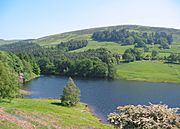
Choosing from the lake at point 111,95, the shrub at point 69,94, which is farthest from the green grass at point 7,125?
the lake at point 111,95

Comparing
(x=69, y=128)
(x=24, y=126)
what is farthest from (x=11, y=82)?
(x=24, y=126)

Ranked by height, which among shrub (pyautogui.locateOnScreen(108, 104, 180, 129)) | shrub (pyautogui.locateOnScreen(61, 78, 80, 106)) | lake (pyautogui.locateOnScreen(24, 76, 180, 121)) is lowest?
lake (pyautogui.locateOnScreen(24, 76, 180, 121))

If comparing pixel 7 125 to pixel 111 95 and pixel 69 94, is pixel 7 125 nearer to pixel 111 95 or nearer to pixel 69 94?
pixel 69 94

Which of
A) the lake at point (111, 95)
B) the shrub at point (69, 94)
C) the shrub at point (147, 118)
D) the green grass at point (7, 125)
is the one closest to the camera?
the shrub at point (147, 118)

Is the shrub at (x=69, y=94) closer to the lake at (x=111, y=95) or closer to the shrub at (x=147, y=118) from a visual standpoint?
the lake at (x=111, y=95)

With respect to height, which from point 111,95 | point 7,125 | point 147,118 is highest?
point 147,118

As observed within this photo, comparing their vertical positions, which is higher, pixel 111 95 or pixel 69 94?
pixel 69 94

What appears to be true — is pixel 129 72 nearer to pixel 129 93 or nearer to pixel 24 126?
pixel 129 93

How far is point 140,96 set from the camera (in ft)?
404

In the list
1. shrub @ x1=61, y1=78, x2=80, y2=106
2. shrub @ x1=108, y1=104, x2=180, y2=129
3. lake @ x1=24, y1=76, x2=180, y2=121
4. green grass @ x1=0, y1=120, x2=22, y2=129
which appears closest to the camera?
shrub @ x1=108, y1=104, x2=180, y2=129

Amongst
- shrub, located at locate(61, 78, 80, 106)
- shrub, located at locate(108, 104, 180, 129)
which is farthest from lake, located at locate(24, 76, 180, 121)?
shrub, located at locate(108, 104, 180, 129)

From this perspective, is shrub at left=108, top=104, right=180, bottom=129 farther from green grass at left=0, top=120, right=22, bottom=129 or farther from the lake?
the lake

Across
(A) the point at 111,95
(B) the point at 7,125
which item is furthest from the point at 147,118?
(A) the point at 111,95

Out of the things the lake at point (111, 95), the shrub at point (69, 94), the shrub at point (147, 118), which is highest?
the shrub at point (147, 118)
